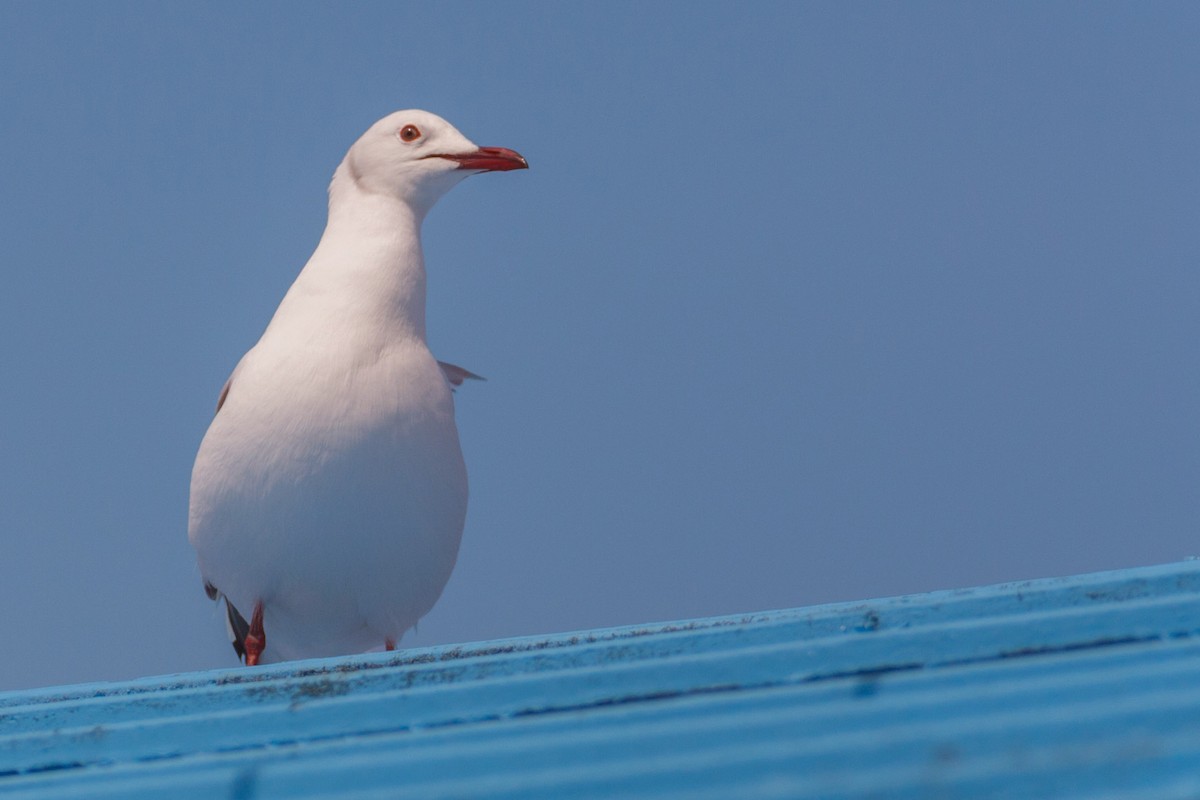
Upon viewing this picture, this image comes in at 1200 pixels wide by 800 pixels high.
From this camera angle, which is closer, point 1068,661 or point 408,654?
point 1068,661

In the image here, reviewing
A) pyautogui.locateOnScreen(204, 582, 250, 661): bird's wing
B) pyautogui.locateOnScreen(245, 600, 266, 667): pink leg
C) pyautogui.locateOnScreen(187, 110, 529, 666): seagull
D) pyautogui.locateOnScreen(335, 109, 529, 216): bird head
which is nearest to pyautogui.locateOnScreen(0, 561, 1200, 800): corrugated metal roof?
pyautogui.locateOnScreen(187, 110, 529, 666): seagull

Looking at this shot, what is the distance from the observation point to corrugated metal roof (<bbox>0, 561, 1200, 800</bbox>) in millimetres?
1300

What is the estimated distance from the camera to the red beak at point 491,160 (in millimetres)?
4707

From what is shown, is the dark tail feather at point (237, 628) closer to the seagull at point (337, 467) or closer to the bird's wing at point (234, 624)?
the bird's wing at point (234, 624)

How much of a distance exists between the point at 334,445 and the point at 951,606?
2.42 meters

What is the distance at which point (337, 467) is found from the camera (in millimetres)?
3662

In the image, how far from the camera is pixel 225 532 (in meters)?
3.90

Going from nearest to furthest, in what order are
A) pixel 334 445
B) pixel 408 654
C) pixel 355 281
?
pixel 408 654, pixel 334 445, pixel 355 281

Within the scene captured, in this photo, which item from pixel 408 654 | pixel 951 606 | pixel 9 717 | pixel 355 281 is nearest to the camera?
pixel 951 606

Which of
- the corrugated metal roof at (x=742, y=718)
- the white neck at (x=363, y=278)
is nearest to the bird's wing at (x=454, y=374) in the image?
the white neck at (x=363, y=278)

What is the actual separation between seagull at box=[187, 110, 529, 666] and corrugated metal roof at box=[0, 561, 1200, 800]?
5.84 ft

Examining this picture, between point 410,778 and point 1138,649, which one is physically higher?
point 1138,649

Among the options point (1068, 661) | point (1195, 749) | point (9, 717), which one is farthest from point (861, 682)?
point (9, 717)

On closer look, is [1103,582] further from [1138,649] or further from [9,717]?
[9,717]
